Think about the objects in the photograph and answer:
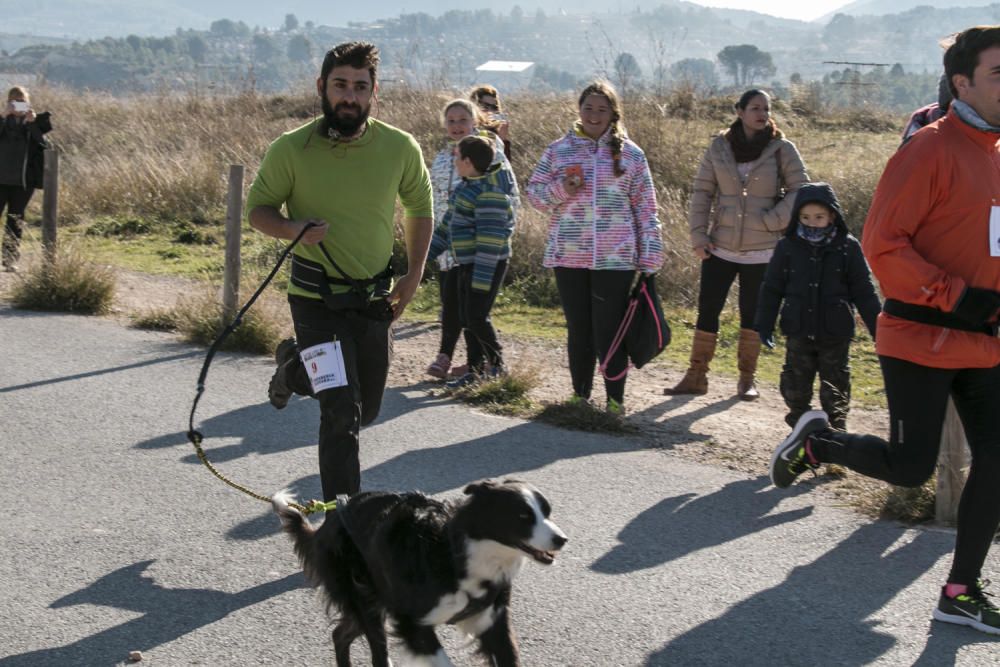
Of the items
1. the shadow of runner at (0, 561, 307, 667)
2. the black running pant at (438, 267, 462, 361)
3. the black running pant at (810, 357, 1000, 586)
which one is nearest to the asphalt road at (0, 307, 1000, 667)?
the shadow of runner at (0, 561, 307, 667)

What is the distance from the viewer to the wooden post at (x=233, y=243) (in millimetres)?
10148

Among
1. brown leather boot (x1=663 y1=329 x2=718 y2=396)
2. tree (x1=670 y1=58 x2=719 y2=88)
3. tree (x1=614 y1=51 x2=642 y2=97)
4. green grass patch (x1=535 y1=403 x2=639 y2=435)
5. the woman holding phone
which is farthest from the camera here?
tree (x1=670 y1=58 x2=719 y2=88)

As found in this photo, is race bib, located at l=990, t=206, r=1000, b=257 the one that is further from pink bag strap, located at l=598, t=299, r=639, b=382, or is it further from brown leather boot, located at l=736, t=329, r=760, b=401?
brown leather boot, located at l=736, t=329, r=760, b=401

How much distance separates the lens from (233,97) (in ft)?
77.7

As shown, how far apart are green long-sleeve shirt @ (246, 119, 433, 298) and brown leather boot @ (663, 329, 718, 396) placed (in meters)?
3.99

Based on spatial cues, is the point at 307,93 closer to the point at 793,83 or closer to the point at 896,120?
the point at 793,83

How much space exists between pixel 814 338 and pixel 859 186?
838 cm

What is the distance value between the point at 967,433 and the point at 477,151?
4.49 metres

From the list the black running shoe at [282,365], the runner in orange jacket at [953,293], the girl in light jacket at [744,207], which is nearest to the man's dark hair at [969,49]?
the runner in orange jacket at [953,293]

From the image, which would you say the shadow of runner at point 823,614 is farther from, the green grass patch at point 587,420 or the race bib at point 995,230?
the green grass patch at point 587,420

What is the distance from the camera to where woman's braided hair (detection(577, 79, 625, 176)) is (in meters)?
7.68

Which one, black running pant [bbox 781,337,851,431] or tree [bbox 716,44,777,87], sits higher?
tree [bbox 716,44,777,87]

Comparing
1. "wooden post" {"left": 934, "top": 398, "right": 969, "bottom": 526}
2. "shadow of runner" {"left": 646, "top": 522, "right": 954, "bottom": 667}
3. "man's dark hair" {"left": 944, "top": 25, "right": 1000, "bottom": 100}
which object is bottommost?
"shadow of runner" {"left": 646, "top": 522, "right": 954, "bottom": 667}

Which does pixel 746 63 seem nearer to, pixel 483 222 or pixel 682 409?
pixel 483 222
